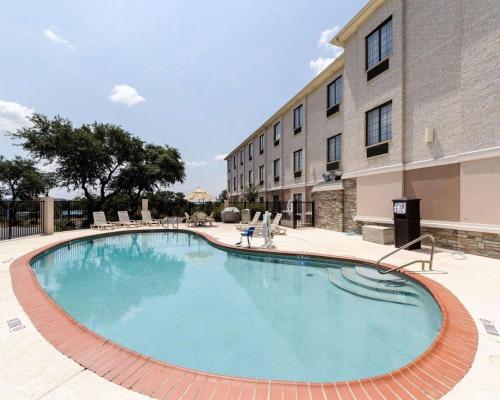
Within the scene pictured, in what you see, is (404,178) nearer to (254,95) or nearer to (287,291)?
(287,291)

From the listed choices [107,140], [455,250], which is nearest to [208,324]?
[455,250]

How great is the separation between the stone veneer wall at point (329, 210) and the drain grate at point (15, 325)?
44.4ft

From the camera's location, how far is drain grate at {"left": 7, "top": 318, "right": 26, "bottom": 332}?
3301 millimetres

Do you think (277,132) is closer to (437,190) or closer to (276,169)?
(276,169)

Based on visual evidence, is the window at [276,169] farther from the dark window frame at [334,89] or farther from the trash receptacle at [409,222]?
the trash receptacle at [409,222]

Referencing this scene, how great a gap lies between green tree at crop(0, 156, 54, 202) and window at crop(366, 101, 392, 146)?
3395cm

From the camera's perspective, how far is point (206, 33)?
12906 millimetres

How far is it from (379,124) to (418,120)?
81.4 inches

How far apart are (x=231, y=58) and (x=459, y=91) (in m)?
12.4

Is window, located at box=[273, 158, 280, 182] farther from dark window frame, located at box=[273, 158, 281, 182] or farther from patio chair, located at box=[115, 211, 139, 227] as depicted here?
patio chair, located at box=[115, 211, 139, 227]

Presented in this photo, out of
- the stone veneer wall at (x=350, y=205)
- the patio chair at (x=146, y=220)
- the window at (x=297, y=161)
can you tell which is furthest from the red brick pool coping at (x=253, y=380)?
the window at (x=297, y=161)

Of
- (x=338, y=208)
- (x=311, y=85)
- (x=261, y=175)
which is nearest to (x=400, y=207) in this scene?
(x=338, y=208)

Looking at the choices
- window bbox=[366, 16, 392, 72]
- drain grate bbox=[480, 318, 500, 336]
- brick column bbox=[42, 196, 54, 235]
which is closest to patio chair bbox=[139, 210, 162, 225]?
brick column bbox=[42, 196, 54, 235]

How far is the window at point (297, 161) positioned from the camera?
19781mm
